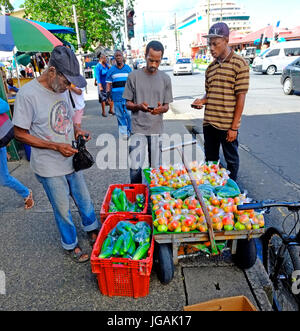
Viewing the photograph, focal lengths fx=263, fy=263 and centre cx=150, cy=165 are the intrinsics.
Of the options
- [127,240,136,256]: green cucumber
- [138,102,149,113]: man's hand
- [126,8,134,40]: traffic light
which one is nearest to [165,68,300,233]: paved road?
[127,240,136,256]: green cucumber

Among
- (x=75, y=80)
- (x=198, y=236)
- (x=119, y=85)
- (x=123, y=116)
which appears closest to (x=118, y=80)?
(x=119, y=85)

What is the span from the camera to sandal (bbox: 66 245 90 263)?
2783mm

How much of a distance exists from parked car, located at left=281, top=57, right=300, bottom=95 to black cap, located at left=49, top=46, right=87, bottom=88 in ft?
38.7

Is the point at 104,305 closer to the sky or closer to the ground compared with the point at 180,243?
closer to the ground

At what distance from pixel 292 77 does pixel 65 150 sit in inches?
484

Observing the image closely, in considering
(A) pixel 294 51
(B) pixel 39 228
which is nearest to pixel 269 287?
(B) pixel 39 228

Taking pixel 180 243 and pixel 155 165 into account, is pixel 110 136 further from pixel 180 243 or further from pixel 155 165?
pixel 180 243

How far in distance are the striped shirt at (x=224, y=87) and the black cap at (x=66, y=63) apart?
6.13 ft

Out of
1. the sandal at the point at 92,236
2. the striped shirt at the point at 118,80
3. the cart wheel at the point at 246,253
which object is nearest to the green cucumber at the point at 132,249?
the sandal at the point at 92,236

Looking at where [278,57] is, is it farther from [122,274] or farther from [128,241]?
[122,274]

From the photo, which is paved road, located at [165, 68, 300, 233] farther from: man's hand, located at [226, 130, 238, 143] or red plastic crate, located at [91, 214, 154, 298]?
red plastic crate, located at [91, 214, 154, 298]

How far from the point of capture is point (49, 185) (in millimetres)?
2445
